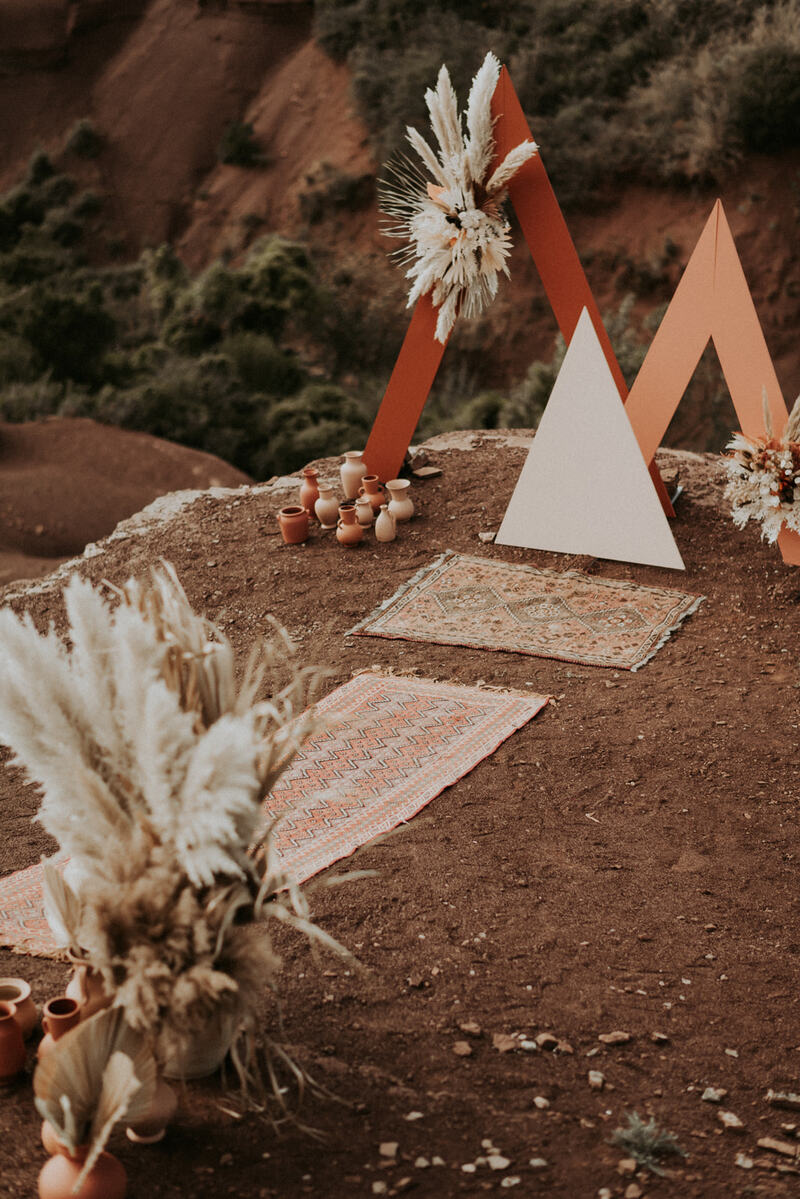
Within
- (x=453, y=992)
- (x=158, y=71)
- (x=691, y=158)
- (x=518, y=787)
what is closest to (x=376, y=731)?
(x=518, y=787)

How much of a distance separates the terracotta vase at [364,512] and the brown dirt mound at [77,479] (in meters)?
2.92

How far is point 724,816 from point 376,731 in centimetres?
153

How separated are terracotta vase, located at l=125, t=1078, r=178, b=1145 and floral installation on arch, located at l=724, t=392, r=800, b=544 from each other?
4610 mm

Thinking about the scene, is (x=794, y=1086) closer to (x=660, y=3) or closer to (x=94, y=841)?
(x=94, y=841)

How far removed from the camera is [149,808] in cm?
256

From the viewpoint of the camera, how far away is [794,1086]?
3.07 m

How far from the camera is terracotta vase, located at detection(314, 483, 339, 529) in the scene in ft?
24.4

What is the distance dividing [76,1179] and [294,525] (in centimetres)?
520

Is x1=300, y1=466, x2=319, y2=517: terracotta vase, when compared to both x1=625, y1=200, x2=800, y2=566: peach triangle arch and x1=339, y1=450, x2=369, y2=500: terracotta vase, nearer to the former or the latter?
x1=339, y1=450, x2=369, y2=500: terracotta vase

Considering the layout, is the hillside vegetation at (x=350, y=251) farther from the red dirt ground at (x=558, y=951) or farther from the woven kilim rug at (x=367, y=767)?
the woven kilim rug at (x=367, y=767)

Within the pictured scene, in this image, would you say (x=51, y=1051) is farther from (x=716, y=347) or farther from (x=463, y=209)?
(x=463, y=209)

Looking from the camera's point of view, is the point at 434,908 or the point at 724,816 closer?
the point at 434,908

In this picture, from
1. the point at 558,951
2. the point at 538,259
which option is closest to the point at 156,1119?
the point at 558,951

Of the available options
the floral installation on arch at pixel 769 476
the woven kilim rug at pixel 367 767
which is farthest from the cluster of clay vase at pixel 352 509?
the floral installation on arch at pixel 769 476
